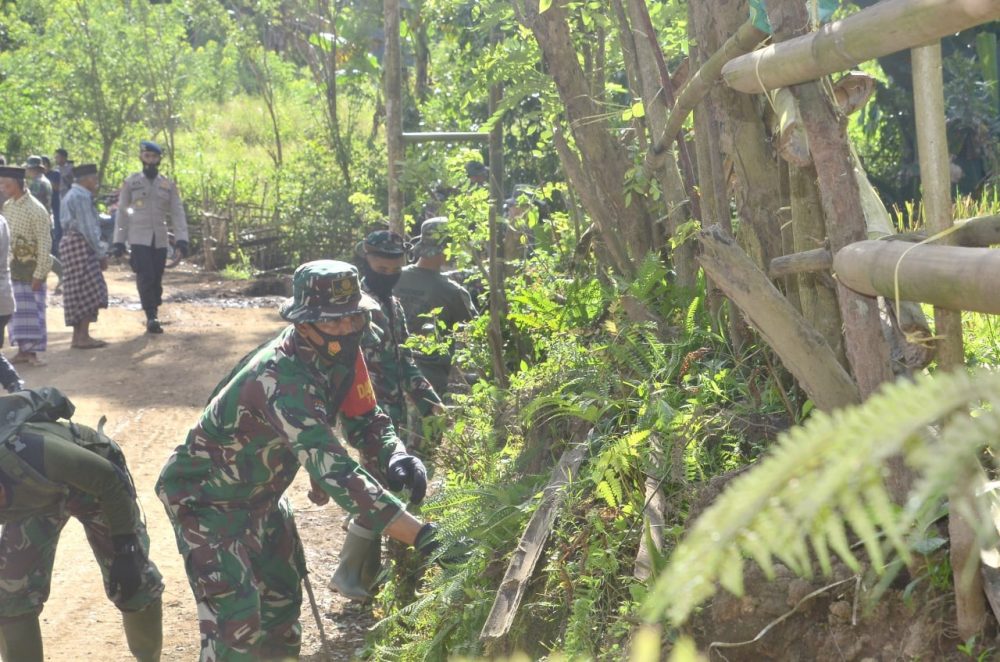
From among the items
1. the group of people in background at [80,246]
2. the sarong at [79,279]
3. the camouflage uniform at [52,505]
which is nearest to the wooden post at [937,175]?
the camouflage uniform at [52,505]

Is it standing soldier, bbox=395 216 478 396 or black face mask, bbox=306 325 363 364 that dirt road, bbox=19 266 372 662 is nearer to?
standing soldier, bbox=395 216 478 396

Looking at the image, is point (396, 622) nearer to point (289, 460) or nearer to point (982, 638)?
point (289, 460)

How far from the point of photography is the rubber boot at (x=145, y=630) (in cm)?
523

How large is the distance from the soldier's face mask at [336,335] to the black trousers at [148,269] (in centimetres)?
833

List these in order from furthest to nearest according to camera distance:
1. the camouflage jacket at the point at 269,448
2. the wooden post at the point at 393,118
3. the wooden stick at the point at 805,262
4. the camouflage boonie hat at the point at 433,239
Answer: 1. the wooden post at the point at 393,118
2. the camouflage boonie hat at the point at 433,239
3. the camouflage jacket at the point at 269,448
4. the wooden stick at the point at 805,262

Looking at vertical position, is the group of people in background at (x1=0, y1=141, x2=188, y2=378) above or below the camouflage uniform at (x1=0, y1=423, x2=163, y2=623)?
above

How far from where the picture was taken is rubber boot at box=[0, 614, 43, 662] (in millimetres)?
5047

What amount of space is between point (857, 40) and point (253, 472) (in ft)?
10.1

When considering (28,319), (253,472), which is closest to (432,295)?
(253,472)

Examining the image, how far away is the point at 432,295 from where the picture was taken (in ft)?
25.1

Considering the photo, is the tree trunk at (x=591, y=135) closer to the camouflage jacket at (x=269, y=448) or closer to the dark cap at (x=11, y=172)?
the camouflage jacket at (x=269, y=448)

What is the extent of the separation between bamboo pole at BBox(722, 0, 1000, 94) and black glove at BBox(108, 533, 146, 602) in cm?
327

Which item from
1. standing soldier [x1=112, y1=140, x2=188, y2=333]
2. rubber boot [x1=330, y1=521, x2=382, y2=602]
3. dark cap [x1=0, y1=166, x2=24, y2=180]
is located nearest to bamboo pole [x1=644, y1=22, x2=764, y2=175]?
rubber boot [x1=330, y1=521, x2=382, y2=602]

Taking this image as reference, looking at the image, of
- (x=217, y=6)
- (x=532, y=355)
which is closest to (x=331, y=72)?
(x=217, y=6)
